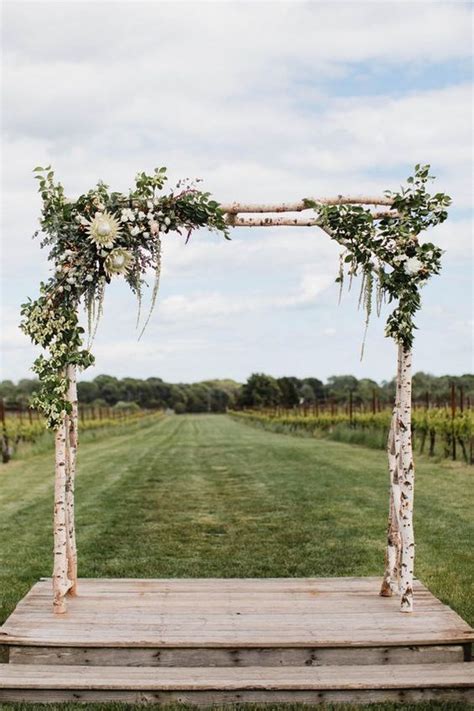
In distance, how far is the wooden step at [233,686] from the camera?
5.31 meters

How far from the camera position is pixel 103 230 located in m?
6.29

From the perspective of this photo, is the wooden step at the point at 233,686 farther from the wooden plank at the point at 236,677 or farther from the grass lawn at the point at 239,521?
the grass lawn at the point at 239,521

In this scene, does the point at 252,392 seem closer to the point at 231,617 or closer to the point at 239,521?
the point at 239,521

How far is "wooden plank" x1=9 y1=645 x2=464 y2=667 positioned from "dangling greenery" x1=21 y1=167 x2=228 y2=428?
1626mm

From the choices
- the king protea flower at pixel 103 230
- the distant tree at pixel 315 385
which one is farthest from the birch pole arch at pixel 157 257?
the distant tree at pixel 315 385

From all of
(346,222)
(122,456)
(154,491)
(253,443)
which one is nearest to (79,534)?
(154,491)

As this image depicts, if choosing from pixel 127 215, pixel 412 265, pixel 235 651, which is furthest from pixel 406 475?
pixel 127 215

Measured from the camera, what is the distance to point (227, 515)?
13.2 m

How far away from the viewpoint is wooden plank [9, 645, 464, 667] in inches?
224

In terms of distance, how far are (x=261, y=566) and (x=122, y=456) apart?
16.1 meters

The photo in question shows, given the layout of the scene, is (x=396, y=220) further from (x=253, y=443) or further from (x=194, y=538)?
(x=253, y=443)

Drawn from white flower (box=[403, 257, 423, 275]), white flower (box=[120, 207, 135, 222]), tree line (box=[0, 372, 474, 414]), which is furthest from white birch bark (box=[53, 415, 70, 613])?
tree line (box=[0, 372, 474, 414])

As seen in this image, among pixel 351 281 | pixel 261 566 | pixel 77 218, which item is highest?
pixel 77 218

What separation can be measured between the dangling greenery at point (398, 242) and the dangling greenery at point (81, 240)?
2.96ft
